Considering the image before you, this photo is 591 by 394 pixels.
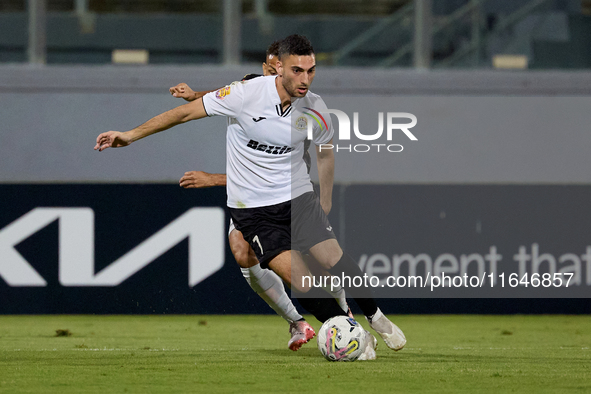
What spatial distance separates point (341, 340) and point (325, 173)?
3.92 ft

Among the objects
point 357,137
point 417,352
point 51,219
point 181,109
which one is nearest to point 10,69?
point 51,219

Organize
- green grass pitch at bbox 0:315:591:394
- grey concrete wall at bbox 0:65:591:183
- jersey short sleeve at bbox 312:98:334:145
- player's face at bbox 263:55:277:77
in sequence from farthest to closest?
grey concrete wall at bbox 0:65:591:183 → player's face at bbox 263:55:277:77 → jersey short sleeve at bbox 312:98:334:145 → green grass pitch at bbox 0:315:591:394

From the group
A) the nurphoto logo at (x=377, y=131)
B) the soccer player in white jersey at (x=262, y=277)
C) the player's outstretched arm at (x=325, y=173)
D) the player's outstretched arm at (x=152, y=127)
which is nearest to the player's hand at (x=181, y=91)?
the soccer player in white jersey at (x=262, y=277)

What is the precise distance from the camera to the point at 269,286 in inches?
230

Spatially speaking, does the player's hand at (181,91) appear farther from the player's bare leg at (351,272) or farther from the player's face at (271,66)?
the player's bare leg at (351,272)

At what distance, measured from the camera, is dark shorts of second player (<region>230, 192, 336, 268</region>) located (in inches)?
206

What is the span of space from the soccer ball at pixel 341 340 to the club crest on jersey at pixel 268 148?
102cm

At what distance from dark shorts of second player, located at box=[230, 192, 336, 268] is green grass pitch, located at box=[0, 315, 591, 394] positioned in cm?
66

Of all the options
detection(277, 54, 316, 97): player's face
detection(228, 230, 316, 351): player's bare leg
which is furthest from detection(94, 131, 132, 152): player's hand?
detection(228, 230, 316, 351): player's bare leg

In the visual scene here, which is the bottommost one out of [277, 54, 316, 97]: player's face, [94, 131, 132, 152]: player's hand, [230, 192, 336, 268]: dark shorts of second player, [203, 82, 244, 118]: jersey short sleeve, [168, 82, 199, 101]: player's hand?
[230, 192, 336, 268]: dark shorts of second player

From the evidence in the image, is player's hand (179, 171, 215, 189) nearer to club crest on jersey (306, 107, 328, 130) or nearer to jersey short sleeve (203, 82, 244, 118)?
jersey short sleeve (203, 82, 244, 118)

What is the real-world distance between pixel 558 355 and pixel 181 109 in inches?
107

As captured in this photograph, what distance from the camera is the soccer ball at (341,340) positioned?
5.00 m

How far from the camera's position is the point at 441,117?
33.0 feet
